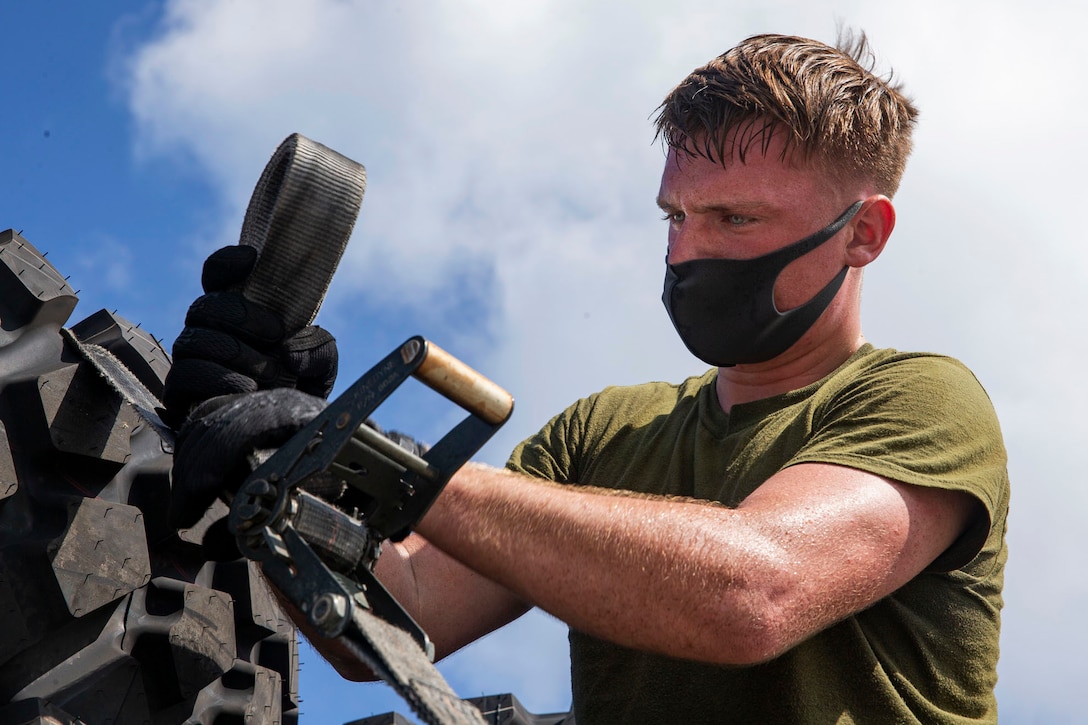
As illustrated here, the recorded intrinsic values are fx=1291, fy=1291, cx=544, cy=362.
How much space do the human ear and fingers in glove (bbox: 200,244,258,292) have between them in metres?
1.52

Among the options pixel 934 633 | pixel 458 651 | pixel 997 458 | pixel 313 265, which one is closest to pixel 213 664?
pixel 458 651

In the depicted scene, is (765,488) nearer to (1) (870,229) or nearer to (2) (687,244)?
(2) (687,244)

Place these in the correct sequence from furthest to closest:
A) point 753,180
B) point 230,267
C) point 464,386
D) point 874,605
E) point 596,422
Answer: point 596,422, point 753,180, point 230,267, point 874,605, point 464,386

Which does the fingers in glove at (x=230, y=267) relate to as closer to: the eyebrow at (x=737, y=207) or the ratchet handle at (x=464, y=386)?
the ratchet handle at (x=464, y=386)

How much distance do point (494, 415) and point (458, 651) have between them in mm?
1408

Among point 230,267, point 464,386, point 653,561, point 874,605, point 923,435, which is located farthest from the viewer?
point 230,267

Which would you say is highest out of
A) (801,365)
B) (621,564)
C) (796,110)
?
(796,110)

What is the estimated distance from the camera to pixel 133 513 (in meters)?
3.17

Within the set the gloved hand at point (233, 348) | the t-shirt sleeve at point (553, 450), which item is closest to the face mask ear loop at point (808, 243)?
the t-shirt sleeve at point (553, 450)

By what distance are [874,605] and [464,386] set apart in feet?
3.92

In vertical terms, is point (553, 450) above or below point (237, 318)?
below

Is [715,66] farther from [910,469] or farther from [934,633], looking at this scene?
[934,633]

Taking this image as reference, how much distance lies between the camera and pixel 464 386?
2246 mm

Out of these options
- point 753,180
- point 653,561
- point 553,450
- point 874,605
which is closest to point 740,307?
point 753,180
